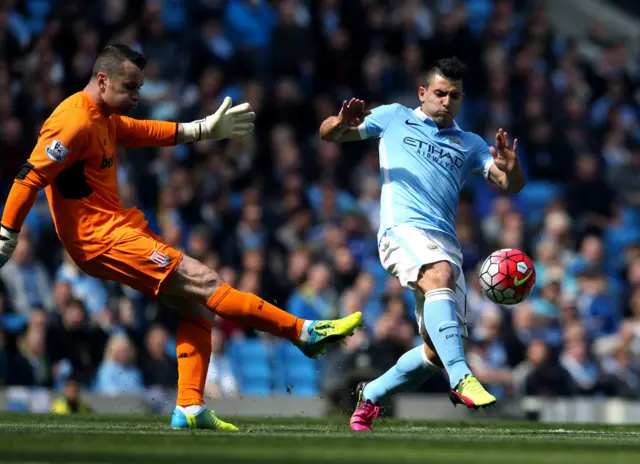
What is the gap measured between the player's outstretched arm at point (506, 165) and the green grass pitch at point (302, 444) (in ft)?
5.46

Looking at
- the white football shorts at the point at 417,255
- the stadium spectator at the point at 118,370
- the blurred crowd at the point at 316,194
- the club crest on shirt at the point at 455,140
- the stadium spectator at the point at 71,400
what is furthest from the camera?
the blurred crowd at the point at 316,194

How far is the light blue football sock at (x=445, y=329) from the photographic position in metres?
8.29

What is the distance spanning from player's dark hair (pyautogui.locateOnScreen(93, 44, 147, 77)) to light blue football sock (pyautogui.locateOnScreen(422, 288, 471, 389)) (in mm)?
2393

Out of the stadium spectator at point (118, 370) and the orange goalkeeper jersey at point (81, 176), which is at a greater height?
the orange goalkeeper jersey at point (81, 176)

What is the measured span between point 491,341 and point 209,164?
421cm

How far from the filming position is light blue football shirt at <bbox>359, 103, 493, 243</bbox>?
29.4 ft

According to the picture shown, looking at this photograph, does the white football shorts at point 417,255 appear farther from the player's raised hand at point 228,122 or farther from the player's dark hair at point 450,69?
the player's raised hand at point 228,122

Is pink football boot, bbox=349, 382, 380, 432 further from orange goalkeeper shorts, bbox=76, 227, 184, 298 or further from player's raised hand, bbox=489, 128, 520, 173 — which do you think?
player's raised hand, bbox=489, 128, 520, 173

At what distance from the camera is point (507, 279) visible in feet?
29.6

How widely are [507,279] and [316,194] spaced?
8385 mm

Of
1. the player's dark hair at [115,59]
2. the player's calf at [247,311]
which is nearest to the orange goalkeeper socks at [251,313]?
the player's calf at [247,311]

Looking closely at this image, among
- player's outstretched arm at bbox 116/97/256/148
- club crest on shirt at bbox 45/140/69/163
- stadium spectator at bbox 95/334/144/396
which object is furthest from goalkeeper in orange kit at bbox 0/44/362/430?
stadium spectator at bbox 95/334/144/396

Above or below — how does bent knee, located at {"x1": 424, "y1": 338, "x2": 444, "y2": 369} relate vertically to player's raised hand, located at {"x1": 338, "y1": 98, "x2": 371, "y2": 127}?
below

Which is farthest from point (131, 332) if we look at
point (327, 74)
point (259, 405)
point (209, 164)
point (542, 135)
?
point (542, 135)
